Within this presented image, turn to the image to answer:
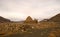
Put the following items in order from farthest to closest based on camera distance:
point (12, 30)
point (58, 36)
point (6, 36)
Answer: point (12, 30)
point (6, 36)
point (58, 36)

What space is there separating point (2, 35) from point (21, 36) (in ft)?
11.8

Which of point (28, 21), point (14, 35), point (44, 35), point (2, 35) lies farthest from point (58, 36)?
point (28, 21)

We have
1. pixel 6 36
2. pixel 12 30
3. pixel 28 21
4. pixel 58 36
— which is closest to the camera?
pixel 58 36

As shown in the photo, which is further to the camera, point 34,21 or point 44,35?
point 34,21

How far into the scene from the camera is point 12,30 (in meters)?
35.2

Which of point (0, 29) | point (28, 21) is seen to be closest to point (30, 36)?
point (0, 29)

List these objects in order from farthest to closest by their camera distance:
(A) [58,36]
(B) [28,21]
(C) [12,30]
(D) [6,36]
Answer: (B) [28,21]
(C) [12,30]
(D) [6,36]
(A) [58,36]

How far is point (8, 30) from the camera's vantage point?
117 feet

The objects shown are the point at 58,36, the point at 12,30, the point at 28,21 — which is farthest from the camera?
the point at 28,21

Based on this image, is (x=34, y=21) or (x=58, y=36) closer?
(x=58, y=36)

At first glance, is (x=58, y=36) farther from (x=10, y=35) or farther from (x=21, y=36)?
(x=10, y=35)

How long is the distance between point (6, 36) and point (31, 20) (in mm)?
25181

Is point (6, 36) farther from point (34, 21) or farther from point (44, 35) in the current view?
point (34, 21)

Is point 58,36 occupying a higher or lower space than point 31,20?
lower
